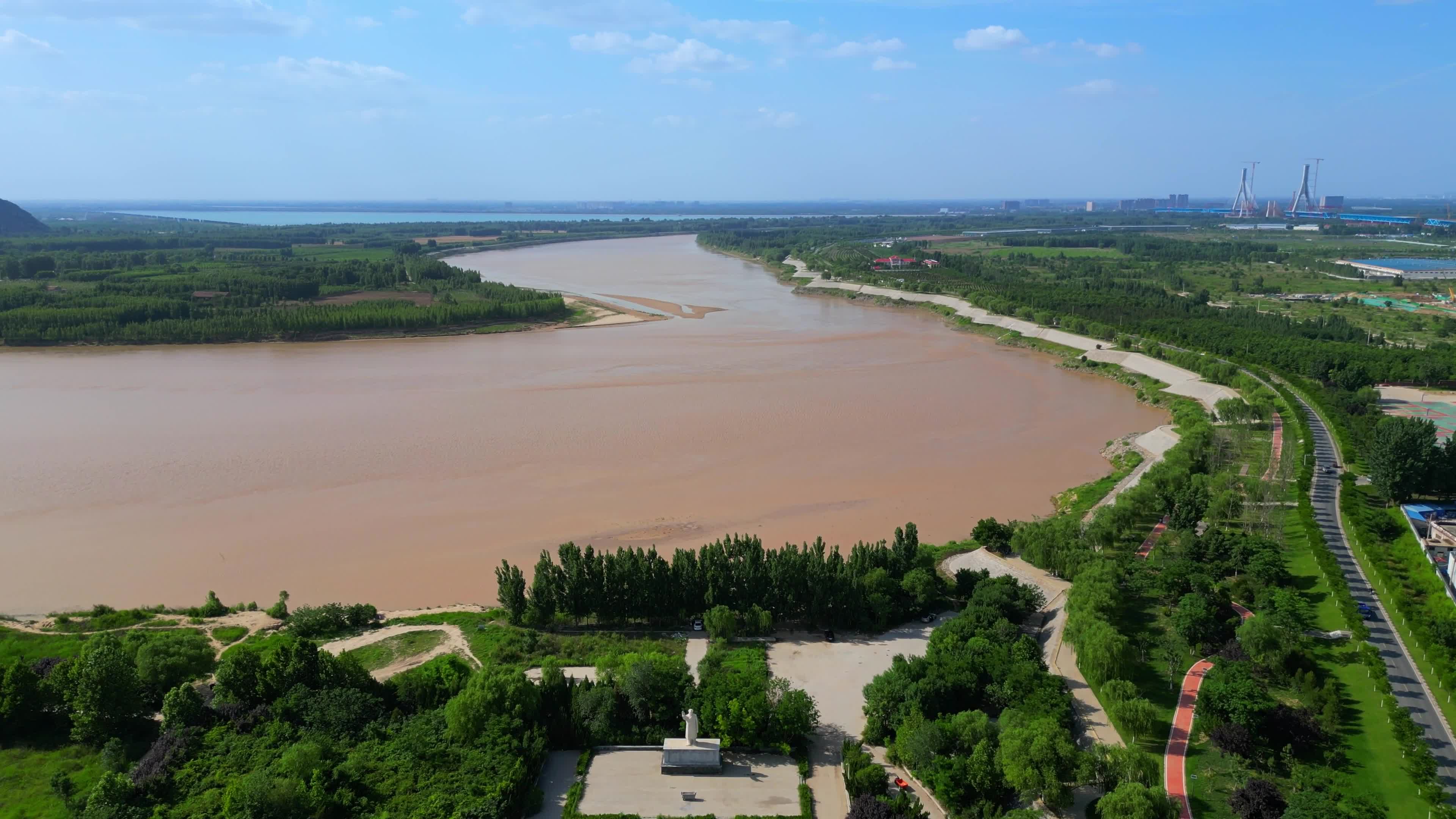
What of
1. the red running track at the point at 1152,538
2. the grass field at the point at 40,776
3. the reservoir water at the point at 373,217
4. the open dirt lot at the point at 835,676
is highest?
the reservoir water at the point at 373,217

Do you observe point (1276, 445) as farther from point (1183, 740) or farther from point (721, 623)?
point (721, 623)

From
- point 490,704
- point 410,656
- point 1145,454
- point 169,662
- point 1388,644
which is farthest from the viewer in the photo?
point 1145,454

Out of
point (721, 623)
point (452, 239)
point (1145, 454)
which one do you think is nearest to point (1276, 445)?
point (1145, 454)

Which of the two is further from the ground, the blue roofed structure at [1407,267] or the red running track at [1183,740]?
the blue roofed structure at [1407,267]

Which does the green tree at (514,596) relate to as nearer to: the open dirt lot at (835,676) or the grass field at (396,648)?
the grass field at (396,648)

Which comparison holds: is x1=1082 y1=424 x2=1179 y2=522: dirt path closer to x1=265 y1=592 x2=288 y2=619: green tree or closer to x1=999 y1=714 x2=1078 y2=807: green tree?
x1=999 y1=714 x2=1078 y2=807: green tree

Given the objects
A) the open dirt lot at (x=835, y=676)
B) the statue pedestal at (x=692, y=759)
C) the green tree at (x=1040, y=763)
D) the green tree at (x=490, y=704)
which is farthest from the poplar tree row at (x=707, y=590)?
the green tree at (x=1040, y=763)
